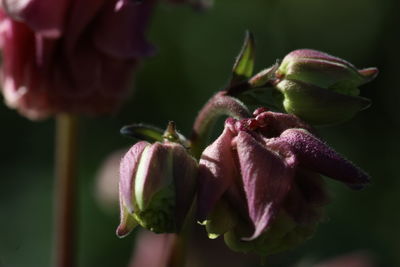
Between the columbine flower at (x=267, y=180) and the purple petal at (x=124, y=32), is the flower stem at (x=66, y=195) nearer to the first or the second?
the purple petal at (x=124, y=32)

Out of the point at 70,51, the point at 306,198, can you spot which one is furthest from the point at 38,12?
the point at 306,198

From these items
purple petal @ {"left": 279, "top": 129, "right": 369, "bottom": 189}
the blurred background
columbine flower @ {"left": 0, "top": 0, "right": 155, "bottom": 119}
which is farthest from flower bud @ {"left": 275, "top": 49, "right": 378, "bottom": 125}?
the blurred background

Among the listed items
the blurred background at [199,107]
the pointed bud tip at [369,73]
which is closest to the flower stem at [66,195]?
the pointed bud tip at [369,73]

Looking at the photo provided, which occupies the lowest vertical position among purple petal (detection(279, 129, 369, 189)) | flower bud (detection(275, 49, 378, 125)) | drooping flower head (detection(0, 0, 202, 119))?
drooping flower head (detection(0, 0, 202, 119))

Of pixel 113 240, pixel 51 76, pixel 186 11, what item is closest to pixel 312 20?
pixel 186 11

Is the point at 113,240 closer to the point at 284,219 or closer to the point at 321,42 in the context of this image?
the point at 321,42

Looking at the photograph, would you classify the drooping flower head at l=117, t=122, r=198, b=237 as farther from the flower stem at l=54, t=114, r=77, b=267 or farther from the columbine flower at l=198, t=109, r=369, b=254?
the flower stem at l=54, t=114, r=77, b=267
